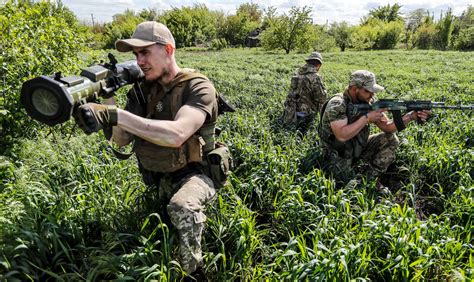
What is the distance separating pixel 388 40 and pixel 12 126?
48571 mm

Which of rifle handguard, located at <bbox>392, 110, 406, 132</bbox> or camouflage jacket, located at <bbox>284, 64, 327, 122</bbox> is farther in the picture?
camouflage jacket, located at <bbox>284, 64, 327, 122</bbox>

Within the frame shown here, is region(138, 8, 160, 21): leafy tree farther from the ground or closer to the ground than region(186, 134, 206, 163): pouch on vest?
farther from the ground

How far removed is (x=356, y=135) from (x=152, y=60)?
2.83 m

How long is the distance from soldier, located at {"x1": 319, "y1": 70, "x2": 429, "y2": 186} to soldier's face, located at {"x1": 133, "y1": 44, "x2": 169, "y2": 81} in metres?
2.27

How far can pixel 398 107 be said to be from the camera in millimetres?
3986

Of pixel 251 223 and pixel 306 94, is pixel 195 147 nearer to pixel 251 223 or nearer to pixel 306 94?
pixel 251 223

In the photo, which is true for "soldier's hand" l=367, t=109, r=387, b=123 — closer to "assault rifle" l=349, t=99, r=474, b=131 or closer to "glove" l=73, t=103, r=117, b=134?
"assault rifle" l=349, t=99, r=474, b=131

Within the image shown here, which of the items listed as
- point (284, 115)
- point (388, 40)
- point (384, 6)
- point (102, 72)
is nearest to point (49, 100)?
point (102, 72)

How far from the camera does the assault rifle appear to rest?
157 inches

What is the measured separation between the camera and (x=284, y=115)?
6.75 meters

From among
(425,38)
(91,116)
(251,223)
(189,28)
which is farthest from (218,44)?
(91,116)

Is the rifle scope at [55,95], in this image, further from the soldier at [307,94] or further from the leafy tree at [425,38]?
the leafy tree at [425,38]

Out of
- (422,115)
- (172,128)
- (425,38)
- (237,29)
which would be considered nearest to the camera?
(172,128)

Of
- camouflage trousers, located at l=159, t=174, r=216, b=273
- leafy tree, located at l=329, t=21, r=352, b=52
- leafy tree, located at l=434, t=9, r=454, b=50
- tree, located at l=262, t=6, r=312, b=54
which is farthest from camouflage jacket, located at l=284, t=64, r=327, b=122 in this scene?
leafy tree, located at l=434, t=9, r=454, b=50
